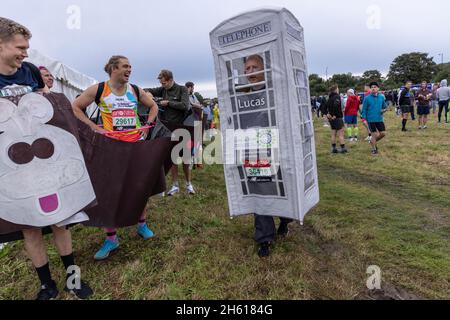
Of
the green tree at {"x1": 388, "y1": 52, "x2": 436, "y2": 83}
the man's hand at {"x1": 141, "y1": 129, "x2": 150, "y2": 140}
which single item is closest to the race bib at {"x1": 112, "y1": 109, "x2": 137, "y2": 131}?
the man's hand at {"x1": 141, "y1": 129, "x2": 150, "y2": 140}

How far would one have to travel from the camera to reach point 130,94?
10.4ft

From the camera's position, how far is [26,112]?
2.13m

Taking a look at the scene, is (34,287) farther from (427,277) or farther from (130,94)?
(427,277)

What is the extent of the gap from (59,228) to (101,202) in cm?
46

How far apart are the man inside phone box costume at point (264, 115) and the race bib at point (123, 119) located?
3.15 feet

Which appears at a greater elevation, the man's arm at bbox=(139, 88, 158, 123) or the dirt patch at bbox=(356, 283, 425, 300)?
the man's arm at bbox=(139, 88, 158, 123)

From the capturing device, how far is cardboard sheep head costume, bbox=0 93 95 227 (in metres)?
2.07

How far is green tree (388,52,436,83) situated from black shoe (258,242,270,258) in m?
77.5

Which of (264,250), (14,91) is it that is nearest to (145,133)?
(14,91)

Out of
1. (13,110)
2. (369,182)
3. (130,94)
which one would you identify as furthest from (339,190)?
(13,110)

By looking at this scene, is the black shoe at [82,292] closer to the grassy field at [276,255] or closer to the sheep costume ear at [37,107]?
the grassy field at [276,255]

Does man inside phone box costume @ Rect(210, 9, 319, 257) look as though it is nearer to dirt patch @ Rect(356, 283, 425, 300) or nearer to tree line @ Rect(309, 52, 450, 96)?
dirt patch @ Rect(356, 283, 425, 300)
